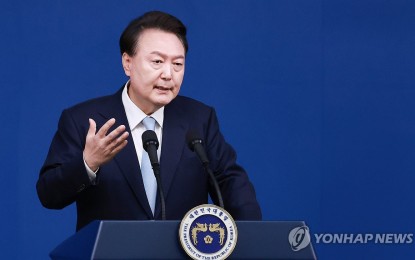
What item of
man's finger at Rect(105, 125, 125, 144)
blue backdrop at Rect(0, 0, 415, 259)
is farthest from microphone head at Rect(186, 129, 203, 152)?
blue backdrop at Rect(0, 0, 415, 259)

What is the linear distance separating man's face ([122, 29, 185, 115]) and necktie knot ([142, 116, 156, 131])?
49mm

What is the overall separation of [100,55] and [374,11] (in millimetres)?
1033

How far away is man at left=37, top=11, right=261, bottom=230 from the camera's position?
211 cm

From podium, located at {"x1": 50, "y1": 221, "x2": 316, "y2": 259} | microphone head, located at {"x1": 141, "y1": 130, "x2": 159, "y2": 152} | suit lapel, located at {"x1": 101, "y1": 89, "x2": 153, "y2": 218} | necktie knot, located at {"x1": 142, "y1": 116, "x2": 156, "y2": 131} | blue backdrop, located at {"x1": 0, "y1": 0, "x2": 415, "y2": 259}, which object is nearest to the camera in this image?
podium, located at {"x1": 50, "y1": 221, "x2": 316, "y2": 259}

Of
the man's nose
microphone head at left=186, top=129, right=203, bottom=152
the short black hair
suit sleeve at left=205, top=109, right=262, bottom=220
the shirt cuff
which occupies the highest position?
the short black hair

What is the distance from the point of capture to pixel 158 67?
2.14 m

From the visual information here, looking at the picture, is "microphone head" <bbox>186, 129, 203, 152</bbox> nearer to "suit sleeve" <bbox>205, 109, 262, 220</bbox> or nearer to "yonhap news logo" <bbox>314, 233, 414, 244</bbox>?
"suit sleeve" <bbox>205, 109, 262, 220</bbox>

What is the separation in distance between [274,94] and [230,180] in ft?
3.22

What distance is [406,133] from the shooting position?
10.4 ft

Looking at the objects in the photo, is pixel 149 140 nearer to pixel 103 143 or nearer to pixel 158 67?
pixel 103 143

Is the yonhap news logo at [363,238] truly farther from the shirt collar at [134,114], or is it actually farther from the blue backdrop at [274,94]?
the shirt collar at [134,114]

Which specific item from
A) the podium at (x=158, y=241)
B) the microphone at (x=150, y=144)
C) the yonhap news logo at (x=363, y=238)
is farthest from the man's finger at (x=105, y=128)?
the yonhap news logo at (x=363, y=238)

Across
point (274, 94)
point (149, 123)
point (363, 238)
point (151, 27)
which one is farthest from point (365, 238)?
point (151, 27)

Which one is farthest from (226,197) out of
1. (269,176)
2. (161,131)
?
(269,176)
